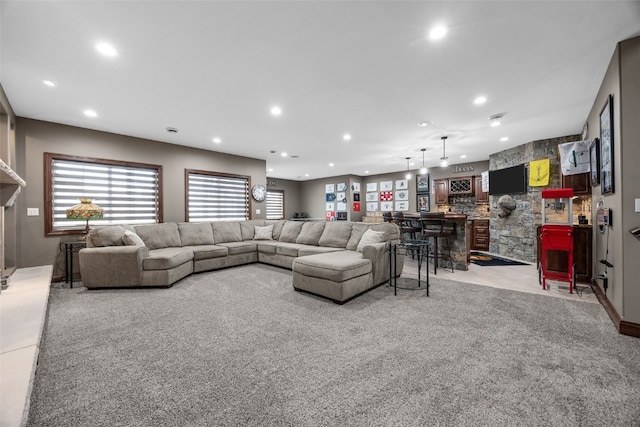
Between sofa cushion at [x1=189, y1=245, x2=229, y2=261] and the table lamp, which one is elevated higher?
the table lamp

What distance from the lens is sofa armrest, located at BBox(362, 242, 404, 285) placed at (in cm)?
364

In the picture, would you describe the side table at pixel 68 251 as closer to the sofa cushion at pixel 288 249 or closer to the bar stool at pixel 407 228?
the sofa cushion at pixel 288 249

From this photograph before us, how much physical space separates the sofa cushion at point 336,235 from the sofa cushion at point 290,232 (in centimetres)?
77

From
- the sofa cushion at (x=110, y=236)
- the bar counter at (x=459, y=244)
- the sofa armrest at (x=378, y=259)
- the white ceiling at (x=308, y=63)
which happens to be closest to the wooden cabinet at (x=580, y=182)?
the white ceiling at (x=308, y=63)

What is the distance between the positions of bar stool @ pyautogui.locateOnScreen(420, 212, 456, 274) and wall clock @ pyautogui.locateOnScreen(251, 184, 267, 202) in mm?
4283

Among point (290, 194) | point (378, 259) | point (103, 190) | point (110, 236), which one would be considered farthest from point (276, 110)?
point (290, 194)

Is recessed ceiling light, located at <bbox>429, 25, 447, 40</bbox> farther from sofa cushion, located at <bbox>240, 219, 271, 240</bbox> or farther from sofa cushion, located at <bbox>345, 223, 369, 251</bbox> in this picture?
sofa cushion, located at <bbox>240, 219, 271, 240</bbox>

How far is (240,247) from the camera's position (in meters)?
5.37

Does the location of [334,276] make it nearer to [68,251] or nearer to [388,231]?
[388,231]

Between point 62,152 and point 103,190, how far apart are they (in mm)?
820

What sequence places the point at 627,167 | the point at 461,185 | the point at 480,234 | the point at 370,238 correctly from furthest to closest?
the point at 461,185 → the point at 480,234 → the point at 370,238 → the point at 627,167

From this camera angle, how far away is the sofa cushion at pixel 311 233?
530cm

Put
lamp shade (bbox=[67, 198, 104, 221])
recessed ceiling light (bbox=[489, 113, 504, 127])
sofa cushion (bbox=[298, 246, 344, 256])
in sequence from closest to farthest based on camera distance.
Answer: lamp shade (bbox=[67, 198, 104, 221])
recessed ceiling light (bbox=[489, 113, 504, 127])
sofa cushion (bbox=[298, 246, 344, 256])

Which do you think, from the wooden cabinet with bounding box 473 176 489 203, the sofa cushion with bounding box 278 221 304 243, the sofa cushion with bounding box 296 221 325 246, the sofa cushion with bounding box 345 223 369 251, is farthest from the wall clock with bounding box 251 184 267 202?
the wooden cabinet with bounding box 473 176 489 203
